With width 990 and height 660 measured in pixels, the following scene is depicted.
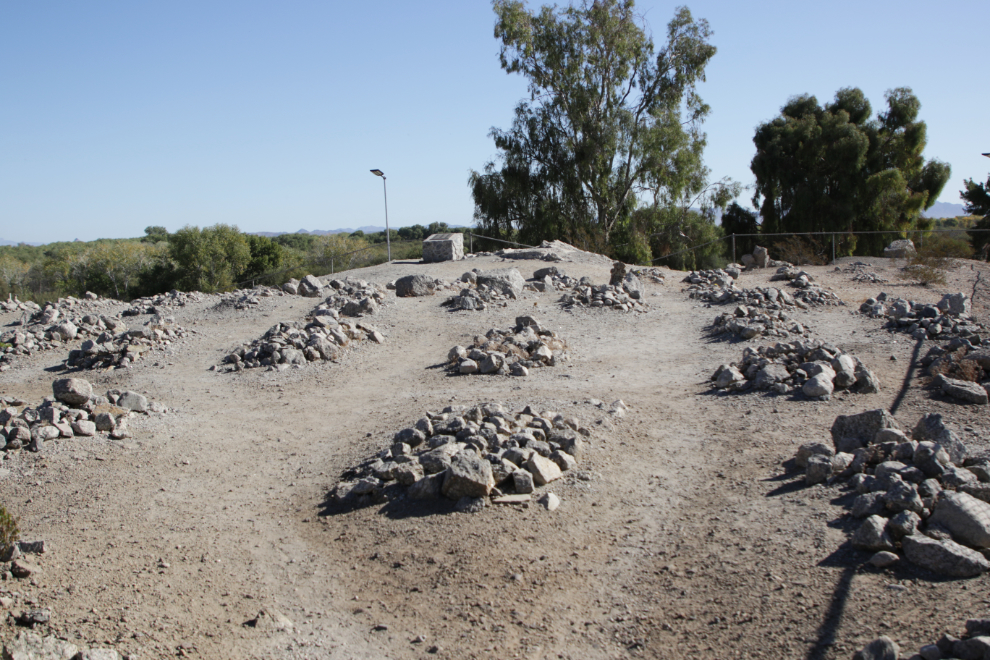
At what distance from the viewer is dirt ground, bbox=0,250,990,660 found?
3.90m

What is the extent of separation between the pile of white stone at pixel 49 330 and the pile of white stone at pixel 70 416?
181 inches

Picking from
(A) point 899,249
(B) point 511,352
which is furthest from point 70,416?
(A) point 899,249

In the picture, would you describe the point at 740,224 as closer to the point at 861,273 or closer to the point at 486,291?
the point at 861,273

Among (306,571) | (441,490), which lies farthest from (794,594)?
(306,571)

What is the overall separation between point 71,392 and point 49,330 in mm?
6406

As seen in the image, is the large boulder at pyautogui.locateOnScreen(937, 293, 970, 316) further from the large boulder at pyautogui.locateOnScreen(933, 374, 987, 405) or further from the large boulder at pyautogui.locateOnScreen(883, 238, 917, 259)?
the large boulder at pyautogui.locateOnScreen(883, 238, 917, 259)

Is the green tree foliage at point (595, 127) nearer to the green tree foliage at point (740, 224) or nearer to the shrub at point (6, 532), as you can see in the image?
the green tree foliage at point (740, 224)

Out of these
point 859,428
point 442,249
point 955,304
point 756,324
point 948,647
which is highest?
point 442,249

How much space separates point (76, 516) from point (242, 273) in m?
40.1

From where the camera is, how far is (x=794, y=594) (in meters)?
3.98

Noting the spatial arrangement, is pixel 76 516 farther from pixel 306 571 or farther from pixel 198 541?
pixel 306 571

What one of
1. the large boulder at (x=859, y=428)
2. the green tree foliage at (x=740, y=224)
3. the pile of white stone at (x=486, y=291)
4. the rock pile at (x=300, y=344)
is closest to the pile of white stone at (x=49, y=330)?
the rock pile at (x=300, y=344)

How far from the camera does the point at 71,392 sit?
799 centimetres

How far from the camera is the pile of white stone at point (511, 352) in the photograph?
987cm
